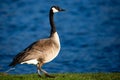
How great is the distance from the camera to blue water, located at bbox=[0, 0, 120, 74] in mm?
29047

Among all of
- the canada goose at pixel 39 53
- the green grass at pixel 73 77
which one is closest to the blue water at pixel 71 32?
the canada goose at pixel 39 53

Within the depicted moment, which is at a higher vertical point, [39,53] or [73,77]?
[39,53]

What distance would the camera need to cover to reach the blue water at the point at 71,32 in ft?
95.3

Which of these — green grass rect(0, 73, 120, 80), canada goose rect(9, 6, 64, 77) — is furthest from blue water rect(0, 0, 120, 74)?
green grass rect(0, 73, 120, 80)

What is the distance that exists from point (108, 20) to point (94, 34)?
647 cm

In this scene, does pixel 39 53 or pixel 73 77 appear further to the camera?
pixel 39 53

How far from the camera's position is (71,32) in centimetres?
3916

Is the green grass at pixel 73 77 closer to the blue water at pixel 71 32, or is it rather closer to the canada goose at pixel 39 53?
the canada goose at pixel 39 53

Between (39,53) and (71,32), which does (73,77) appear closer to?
(39,53)

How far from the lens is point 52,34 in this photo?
16031mm

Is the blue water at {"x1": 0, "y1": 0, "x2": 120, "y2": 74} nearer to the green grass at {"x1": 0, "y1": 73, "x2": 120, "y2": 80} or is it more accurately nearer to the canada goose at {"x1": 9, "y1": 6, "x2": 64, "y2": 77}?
the canada goose at {"x1": 9, "y1": 6, "x2": 64, "y2": 77}

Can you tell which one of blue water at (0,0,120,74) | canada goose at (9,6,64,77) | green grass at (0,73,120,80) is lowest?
green grass at (0,73,120,80)

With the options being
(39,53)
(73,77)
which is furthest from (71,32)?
(73,77)

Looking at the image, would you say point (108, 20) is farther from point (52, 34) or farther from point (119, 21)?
point (52, 34)
